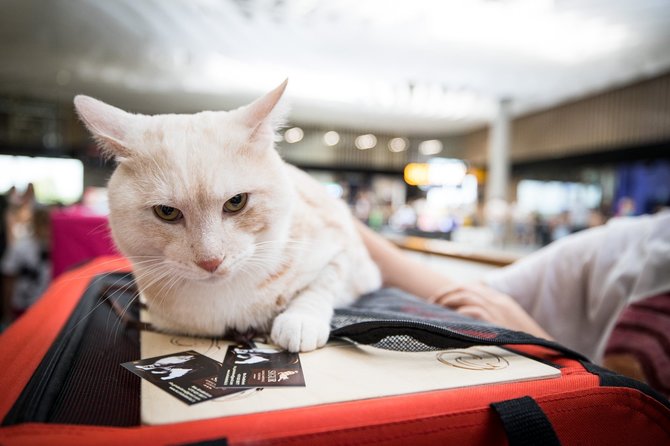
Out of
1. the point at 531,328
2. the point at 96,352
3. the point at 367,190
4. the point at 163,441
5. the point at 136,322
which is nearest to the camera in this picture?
the point at 163,441

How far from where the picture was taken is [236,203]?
72 centimetres

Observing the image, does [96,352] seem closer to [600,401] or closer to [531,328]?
[600,401]

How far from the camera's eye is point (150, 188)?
0.67 m

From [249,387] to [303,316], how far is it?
0.21 m

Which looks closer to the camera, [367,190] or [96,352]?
[96,352]

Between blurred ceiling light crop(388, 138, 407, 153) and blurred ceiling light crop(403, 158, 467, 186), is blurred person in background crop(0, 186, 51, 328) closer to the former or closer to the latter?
blurred ceiling light crop(403, 158, 467, 186)

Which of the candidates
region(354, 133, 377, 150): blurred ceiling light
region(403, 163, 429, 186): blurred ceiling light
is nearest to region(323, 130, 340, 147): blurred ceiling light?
region(354, 133, 377, 150): blurred ceiling light

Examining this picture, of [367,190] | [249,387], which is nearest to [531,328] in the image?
[249,387]

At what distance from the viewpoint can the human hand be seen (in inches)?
36.0

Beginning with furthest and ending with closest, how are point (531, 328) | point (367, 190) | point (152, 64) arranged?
point (367, 190) < point (152, 64) < point (531, 328)

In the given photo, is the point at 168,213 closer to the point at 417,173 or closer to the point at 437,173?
the point at 417,173

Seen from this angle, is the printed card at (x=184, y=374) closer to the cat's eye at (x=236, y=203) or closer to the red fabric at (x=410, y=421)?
the red fabric at (x=410, y=421)

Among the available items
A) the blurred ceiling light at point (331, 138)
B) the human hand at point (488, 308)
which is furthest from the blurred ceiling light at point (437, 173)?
the human hand at point (488, 308)

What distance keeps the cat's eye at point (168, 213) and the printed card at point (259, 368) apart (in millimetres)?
226
